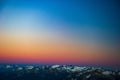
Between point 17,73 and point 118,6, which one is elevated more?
point 118,6

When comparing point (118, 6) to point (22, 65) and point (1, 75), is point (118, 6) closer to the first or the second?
point (22, 65)

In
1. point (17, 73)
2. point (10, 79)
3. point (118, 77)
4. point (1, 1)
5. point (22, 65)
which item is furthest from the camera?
point (17, 73)

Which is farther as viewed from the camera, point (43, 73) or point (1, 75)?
point (43, 73)

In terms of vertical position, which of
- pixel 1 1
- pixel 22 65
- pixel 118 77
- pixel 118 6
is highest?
pixel 1 1

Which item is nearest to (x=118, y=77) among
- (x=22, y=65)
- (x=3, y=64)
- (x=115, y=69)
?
(x=115, y=69)

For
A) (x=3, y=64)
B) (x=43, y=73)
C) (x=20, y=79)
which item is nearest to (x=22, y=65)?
(x=3, y=64)

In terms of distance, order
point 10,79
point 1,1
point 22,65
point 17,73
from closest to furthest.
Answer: point 1,1, point 22,65, point 10,79, point 17,73

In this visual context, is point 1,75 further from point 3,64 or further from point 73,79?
point 73,79

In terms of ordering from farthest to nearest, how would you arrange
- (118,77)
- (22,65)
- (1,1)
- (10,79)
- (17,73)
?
1. (17,73)
2. (10,79)
3. (22,65)
4. (1,1)
5. (118,77)

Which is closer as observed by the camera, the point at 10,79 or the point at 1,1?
the point at 1,1
